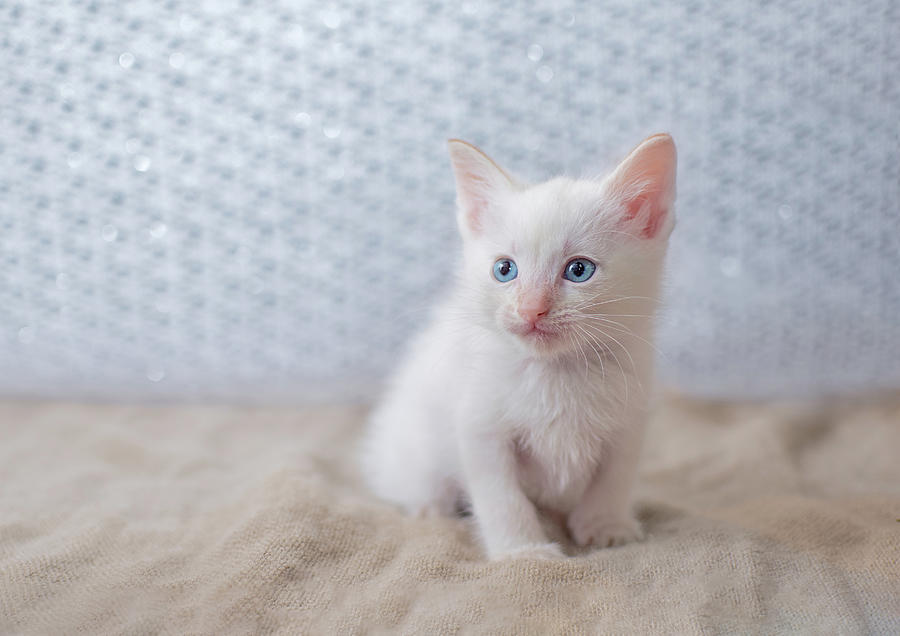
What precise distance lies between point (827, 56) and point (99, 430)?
1.86m

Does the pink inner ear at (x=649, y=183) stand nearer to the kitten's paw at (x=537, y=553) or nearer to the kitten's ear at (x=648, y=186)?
the kitten's ear at (x=648, y=186)

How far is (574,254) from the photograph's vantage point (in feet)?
3.79

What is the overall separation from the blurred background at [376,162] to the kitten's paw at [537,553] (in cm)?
71

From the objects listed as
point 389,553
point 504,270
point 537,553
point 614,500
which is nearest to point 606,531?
point 614,500

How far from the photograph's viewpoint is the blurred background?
5.48 feet

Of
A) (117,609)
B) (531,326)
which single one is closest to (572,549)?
(531,326)

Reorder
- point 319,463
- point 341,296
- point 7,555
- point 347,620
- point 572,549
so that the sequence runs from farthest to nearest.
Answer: point 341,296 < point 319,463 < point 572,549 < point 7,555 < point 347,620

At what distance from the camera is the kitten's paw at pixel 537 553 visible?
3.87 ft

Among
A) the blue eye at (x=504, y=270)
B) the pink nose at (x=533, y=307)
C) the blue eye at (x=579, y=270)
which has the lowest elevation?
the pink nose at (x=533, y=307)

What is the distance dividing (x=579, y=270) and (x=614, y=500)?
0.42 meters

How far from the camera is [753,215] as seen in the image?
1.84m

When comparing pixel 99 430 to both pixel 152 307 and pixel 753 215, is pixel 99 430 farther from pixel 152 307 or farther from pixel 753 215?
pixel 753 215

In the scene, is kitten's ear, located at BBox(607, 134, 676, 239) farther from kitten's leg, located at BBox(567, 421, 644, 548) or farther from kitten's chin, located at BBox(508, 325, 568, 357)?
kitten's leg, located at BBox(567, 421, 644, 548)

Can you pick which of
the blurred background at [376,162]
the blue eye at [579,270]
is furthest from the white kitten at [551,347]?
the blurred background at [376,162]
